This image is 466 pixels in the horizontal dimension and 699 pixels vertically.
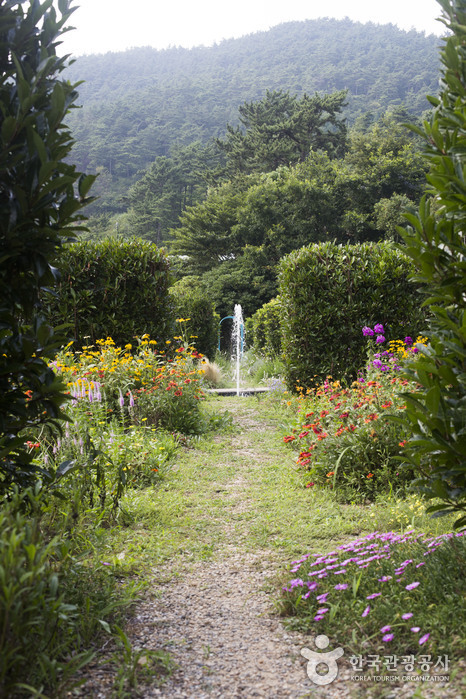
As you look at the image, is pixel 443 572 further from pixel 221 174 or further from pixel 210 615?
pixel 221 174

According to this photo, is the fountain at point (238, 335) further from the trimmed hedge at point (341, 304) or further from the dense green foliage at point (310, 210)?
the trimmed hedge at point (341, 304)

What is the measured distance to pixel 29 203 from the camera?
1958 mm

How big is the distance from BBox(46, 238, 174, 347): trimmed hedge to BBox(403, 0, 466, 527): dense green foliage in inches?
232

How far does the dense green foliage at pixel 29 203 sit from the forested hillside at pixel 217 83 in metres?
32.9

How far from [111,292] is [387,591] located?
6.13m

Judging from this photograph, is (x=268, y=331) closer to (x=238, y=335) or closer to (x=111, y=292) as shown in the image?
(x=238, y=335)

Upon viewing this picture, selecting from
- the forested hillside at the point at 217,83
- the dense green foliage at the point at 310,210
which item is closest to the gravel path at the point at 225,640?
the dense green foliage at the point at 310,210

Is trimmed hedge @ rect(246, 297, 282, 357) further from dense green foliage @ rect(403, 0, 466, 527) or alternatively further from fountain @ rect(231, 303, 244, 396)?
dense green foliage @ rect(403, 0, 466, 527)

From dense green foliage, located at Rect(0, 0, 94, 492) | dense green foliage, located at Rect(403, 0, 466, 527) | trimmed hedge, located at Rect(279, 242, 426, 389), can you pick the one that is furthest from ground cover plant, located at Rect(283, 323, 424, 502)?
dense green foliage, located at Rect(0, 0, 94, 492)

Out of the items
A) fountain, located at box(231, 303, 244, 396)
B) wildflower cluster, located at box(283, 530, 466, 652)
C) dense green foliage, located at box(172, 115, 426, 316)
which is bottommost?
wildflower cluster, located at box(283, 530, 466, 652)

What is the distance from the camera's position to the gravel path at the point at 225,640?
1824 mm

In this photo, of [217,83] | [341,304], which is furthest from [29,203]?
[217,83]

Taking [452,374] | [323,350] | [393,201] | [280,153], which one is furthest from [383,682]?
[280,153]

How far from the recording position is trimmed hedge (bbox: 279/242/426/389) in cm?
744
